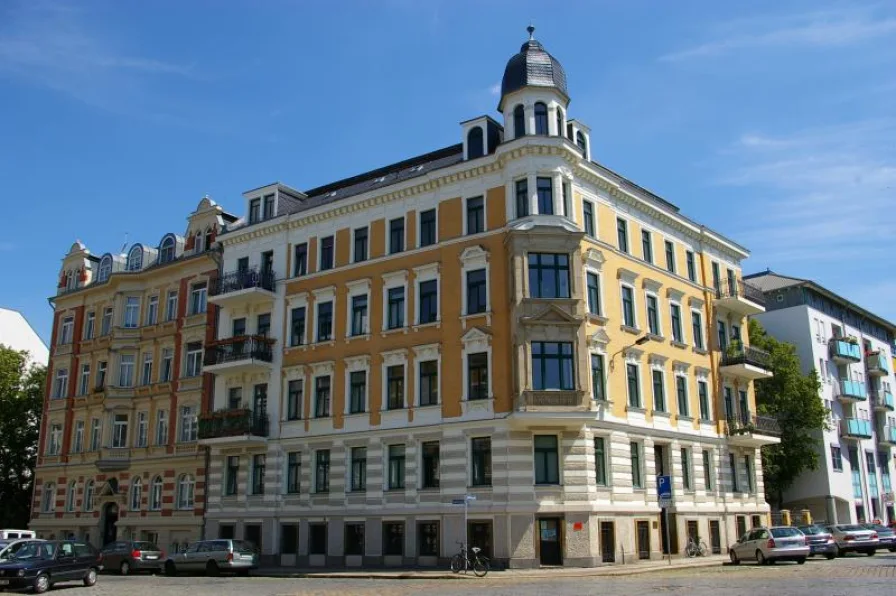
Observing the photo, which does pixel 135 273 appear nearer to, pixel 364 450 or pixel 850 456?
pixel 364 450

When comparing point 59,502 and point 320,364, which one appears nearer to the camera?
point 320,364

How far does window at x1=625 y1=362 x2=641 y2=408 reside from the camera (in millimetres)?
36375

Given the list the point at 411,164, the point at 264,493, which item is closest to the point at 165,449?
the point at 264,493

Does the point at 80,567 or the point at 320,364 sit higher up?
the point at 320,364

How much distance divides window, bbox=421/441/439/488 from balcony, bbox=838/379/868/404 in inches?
1528

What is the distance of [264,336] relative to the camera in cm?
4188

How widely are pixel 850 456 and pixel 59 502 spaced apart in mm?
53710

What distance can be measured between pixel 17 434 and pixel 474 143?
40.4 meters

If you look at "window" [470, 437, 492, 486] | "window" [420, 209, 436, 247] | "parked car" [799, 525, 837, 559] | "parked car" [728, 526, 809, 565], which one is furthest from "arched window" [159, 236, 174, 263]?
"parked car" [799, 525, 837, 559]

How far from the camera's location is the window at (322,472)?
125ft

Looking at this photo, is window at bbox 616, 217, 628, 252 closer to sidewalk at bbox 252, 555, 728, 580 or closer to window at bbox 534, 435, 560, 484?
window at bbox 534, 435, 560, 484

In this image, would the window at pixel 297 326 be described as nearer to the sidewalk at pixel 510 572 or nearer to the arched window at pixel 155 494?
the sidewalk at pixel 510 572

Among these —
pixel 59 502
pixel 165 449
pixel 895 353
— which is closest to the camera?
pixel 165 449

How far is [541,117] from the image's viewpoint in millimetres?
35438
